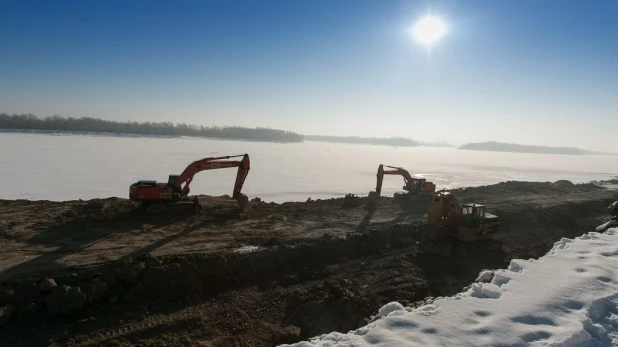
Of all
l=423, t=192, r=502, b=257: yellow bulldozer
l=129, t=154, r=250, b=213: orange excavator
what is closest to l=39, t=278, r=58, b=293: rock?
l=129, t=154, r=250, b=213: orange excavator

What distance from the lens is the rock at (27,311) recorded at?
7.71 metres

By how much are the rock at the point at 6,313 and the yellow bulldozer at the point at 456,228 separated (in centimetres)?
1128

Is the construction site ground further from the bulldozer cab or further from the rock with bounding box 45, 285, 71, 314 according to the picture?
the bulldozer cab

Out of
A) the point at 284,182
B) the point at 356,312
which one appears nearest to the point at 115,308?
the point at 356,312

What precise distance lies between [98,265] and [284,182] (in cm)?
2136

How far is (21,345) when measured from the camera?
22.9 ft

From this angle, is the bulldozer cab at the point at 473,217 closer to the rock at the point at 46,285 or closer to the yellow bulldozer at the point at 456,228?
the yellow bulldozer at the point at 456,228

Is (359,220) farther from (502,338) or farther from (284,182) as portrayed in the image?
(284,182)

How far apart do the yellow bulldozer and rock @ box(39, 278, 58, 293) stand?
10653 mm

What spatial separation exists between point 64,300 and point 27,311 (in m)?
0.67

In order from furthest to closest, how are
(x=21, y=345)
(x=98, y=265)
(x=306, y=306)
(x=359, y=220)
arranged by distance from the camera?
(x=359, y=220)
(x=98, y=265)
(x=306, y=306)
(x=21, y=345)

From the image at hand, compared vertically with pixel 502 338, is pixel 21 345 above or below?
below

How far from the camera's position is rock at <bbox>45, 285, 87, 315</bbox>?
781cm

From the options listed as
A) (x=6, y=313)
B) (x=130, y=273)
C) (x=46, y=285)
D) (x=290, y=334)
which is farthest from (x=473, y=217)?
(x=6, y=313)
